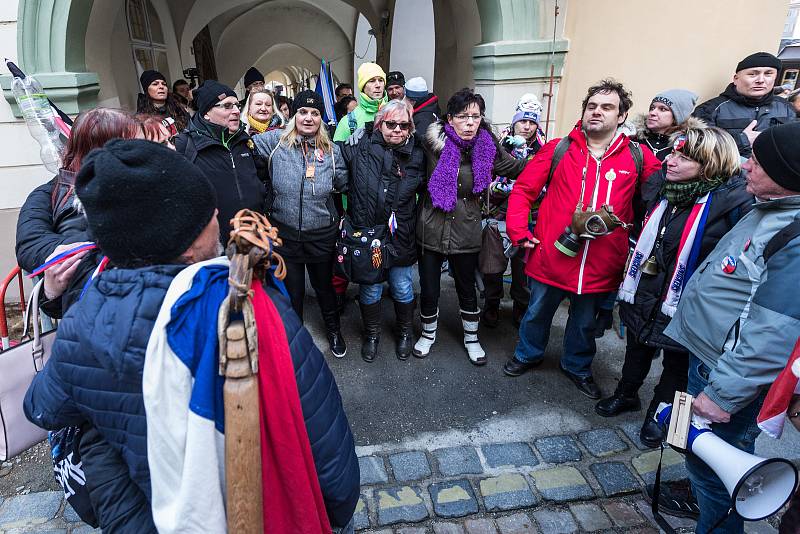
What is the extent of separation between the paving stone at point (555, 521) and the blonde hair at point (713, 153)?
5.79 feet

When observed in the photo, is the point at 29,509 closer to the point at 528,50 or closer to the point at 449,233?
the point at 449,233

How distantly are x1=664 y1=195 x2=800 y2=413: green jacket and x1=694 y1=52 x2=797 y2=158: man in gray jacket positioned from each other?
264cm

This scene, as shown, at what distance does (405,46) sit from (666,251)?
754cm

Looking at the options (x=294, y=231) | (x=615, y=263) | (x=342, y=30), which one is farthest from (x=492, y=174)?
(x=342, y=30)

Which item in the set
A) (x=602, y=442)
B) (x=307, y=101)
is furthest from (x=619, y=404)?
(x=307, y=101)

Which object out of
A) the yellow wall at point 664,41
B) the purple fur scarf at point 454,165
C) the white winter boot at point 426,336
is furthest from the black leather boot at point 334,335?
the yellow wall at point 664,41

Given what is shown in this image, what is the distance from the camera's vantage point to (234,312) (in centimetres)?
99

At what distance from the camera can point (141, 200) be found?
3.32 feet

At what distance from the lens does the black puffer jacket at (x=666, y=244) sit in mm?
2199

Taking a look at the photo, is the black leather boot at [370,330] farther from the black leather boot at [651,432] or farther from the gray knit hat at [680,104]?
the gray knit hat at [680,104]

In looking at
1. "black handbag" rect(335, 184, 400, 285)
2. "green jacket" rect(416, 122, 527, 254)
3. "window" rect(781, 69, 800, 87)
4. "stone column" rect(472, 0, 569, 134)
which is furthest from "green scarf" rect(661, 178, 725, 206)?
"window" rect(781, 69, 800, 87)

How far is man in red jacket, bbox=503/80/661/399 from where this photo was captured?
269 centimetres

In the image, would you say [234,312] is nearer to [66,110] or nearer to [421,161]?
[421,161]

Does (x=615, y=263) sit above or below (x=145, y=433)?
below
